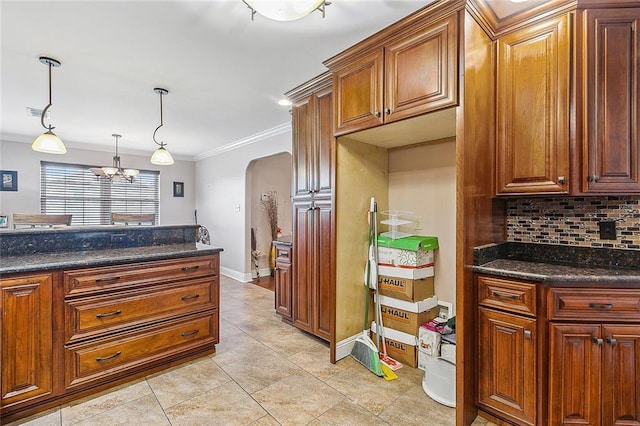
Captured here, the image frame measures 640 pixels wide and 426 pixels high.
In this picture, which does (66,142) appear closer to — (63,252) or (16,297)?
(63,252)

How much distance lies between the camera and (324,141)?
277 centimetres

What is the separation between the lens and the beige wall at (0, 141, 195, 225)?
4.95m

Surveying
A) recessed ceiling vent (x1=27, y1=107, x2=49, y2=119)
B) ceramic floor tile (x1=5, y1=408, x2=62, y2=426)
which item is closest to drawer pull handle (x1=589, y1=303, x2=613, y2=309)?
ceramic floor tile (x1=5, y1=408, x2=62, y2=426)

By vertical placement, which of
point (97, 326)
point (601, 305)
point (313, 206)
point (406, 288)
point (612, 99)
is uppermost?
point (612, 99)

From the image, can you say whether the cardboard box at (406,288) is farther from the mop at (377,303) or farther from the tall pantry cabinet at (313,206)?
the tall pantry cabinet at (313,206)

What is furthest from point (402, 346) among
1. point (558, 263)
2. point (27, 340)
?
point (27, 340)

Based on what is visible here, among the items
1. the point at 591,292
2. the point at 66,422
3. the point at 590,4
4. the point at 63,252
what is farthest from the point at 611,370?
the point at 63,252

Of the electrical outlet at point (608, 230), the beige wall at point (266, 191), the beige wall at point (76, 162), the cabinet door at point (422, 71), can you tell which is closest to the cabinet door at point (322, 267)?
the cabinet door at point (422, 71)

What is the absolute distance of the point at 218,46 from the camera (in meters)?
2.35

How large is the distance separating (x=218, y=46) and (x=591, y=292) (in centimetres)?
294

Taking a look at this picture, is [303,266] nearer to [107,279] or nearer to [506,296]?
[107,279]

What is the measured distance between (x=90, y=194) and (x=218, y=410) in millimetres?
5709

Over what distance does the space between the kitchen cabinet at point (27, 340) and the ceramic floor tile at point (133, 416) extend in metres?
0.36

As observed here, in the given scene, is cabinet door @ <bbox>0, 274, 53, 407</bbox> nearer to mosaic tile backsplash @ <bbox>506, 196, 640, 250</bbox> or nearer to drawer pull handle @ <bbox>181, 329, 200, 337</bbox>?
drawer pull handle @ <bbox>181, 329, 200, 337</bbox>
